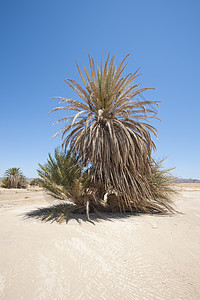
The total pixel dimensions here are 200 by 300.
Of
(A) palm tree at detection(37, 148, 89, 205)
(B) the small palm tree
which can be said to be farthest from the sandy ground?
(B) the small palm tree

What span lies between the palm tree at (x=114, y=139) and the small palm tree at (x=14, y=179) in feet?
47.1

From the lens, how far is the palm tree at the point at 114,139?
448 cm

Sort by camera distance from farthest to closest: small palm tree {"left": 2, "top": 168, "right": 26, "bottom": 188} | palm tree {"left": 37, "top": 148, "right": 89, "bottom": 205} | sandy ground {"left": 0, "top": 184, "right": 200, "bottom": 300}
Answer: small palm tree {"left": 2, "top": 168, "right": 26, "bottom": 188}, palm tree {"left": 37, "top": 148, "right": 89, "bottom": 205}, sandy ground {"left": 0, "top": 184, "right": 200, "bottom": 300}

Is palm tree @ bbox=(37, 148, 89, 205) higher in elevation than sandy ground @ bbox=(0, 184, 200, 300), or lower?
higher

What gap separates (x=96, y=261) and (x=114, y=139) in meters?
2.89

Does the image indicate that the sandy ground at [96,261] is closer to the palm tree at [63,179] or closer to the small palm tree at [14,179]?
the palm tree at [63,179]

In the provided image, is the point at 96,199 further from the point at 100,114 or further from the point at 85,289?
the point at 85,289

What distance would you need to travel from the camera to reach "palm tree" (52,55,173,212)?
448 centimetres

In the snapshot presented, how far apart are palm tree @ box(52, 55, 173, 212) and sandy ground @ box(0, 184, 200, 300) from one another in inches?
50.0

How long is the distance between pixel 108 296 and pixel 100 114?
3939mm

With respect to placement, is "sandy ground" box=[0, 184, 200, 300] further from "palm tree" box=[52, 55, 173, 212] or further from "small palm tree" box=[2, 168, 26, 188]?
"small palm tree" box=[2, 168, 26, 188]

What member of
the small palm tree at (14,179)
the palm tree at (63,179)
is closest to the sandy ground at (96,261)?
the palm tree at (63,179)

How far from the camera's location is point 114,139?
446 centimetres

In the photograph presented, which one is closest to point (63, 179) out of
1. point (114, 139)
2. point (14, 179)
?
point (114, 139)
